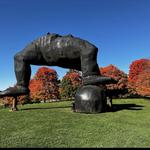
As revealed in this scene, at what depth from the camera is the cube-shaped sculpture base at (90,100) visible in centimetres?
1400

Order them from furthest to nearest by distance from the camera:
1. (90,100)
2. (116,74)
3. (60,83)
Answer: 1. (60,83)
2. (116,74)
3. (90,100)

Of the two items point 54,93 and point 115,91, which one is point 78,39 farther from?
point 54,93

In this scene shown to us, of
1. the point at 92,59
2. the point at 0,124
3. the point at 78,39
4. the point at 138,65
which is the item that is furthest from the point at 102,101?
the point at 138,65

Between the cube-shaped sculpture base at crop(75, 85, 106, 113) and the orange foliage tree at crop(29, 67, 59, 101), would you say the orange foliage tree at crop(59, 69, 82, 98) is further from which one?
the cube-shaped sculpture base at crop(75, 85, 106, 113)

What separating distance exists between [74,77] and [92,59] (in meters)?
39.0

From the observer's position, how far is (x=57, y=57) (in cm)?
1575

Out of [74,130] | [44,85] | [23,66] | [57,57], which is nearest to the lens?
[74,130]

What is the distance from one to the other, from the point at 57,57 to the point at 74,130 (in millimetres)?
5563

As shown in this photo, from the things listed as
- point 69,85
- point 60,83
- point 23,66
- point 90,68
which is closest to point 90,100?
point 90,68

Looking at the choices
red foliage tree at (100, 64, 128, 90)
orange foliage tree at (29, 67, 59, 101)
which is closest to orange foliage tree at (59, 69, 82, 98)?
orange foliage tree at (29, 67, 59, 101)

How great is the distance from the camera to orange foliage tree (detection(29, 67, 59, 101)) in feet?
177

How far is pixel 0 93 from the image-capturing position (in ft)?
52.7

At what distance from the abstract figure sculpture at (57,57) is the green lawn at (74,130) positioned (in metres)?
1.94

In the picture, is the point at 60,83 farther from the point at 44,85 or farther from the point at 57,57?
the point at 57,57
